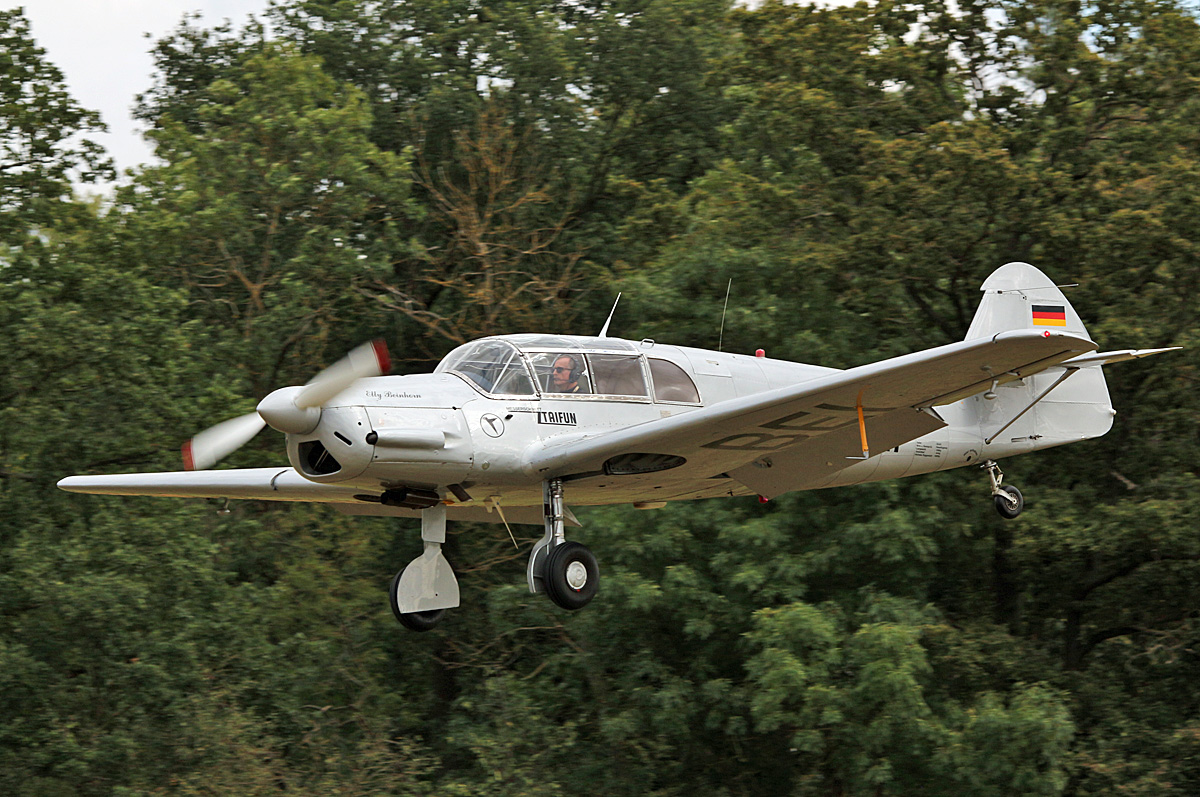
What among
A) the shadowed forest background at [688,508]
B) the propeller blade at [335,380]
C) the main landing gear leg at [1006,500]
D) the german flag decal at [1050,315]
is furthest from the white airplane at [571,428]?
the shadowed forest background at [688,508]

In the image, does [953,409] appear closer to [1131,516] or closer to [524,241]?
[1131,516]

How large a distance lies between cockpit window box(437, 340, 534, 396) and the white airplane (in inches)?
0.5

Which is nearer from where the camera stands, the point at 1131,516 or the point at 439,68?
the point at 1131,516

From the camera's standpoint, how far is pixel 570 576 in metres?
9.98

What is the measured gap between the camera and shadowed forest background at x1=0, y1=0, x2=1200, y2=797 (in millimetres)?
18125

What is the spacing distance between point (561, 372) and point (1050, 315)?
5.21m

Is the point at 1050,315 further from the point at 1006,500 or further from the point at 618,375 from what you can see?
the point at 618,375

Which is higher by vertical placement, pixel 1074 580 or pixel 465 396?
pixel 465 396

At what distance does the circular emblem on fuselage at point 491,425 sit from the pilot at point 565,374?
563mm


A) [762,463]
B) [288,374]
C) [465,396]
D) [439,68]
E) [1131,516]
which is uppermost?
[439,68]

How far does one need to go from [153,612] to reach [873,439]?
470 inches

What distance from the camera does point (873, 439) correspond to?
10711mm

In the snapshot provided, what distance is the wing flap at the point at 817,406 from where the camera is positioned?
8656 mm

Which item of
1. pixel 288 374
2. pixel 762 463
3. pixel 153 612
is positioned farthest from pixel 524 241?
pixel 762 463
